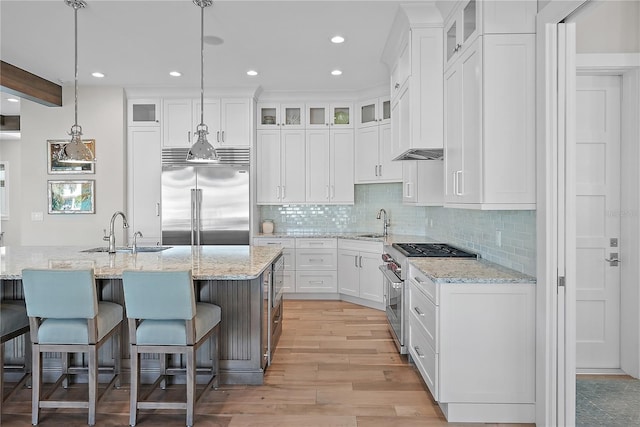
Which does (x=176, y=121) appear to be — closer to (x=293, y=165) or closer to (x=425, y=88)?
(x=293, y=165)

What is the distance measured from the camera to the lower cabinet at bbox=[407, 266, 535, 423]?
241 cm

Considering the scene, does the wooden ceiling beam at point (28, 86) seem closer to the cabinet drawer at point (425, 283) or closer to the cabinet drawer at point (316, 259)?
the cabinet drawer at point (316, 259)

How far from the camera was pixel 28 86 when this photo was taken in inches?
192

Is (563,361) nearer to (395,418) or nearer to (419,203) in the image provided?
(395,418)

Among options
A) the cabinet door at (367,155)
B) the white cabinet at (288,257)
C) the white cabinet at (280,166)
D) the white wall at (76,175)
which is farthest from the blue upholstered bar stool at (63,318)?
the cabinet door at (367,155)

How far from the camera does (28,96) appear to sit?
490 cm

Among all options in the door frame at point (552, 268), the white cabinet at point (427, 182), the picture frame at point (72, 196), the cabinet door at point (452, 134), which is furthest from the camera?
the picture frame at point (72, 196)

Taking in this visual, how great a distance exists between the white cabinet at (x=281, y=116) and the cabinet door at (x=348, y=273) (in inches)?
74.6

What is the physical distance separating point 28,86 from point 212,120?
212 cm

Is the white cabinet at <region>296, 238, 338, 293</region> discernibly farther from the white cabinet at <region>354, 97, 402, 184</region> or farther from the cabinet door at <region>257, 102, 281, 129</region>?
the cabinet door at <region>257, 102, 281, 129</region>

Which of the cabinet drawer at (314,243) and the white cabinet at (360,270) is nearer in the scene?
the white cabinet at (360,270)

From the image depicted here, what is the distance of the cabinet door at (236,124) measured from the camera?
18.3 ft

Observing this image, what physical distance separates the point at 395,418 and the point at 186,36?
3643mm

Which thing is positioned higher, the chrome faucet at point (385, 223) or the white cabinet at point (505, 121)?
the white cabinet at point (505, 121)
